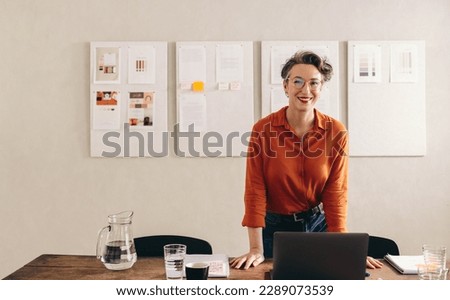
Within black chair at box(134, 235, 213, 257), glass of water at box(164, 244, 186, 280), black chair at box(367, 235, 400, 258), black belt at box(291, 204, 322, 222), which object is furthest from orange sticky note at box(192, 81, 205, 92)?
glass of water at box(164, 244, 186, 280)

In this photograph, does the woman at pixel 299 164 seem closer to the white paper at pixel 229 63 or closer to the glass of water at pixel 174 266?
the glass of water at pixel 174 266

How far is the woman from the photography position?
193 centimetres

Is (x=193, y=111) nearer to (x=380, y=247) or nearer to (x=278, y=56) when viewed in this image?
(x=278, y=56)

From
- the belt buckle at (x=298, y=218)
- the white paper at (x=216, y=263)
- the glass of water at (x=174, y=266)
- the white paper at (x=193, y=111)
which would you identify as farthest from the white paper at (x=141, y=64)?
the glass of water at (x=174, y=266)

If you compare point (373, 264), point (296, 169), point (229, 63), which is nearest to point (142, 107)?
point (229, 63)

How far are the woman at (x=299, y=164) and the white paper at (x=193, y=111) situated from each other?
3.43 feet

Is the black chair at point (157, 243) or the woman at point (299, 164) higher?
the woman at point (299, 164)

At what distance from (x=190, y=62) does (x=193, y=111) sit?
1.06 feet

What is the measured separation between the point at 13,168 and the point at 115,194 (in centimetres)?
71

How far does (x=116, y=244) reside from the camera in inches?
62.4

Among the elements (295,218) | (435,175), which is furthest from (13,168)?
(435,175)

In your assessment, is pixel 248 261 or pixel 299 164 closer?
pixel 248 261

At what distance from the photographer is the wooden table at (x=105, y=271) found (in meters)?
1.53
